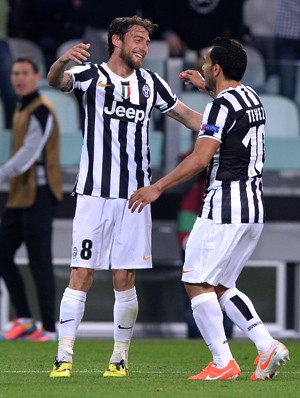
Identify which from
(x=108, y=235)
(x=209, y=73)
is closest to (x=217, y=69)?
(x=209, y=73)

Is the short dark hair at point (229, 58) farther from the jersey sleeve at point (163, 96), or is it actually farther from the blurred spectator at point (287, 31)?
the blurred spectator at point (287, 31)

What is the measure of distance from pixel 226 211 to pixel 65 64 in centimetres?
116

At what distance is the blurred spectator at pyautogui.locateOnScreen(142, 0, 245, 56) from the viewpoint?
493 inches

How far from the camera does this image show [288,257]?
11.8 metres

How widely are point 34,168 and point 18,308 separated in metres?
1.16

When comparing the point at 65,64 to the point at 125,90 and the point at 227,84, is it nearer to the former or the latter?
the point at 125,90

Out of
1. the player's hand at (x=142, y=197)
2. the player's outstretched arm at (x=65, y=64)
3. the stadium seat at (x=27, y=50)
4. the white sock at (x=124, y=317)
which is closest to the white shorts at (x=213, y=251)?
the player's hand at (x=142, y=197)

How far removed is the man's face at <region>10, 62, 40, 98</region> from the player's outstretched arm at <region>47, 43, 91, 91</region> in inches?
141

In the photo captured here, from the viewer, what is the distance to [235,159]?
274 inches

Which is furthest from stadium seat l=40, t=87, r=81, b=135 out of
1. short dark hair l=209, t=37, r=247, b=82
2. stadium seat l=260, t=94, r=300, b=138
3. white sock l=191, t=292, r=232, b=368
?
white sock l=191, t=292, r=232, b=368

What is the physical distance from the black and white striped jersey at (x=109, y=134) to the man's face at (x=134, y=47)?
11 cm

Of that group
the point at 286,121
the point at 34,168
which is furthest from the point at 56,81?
the point at 286,121

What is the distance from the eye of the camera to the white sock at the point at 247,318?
6918 millimetres

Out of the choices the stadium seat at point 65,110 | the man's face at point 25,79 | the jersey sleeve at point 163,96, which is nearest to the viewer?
the jersey sleeve at point 163,96
